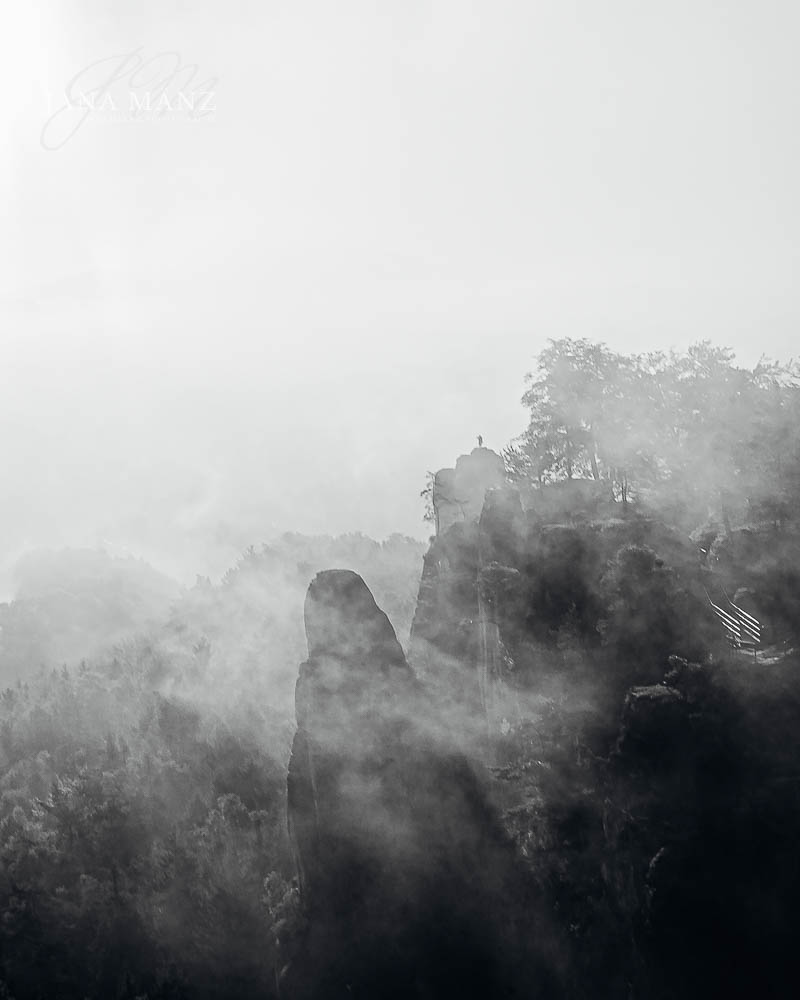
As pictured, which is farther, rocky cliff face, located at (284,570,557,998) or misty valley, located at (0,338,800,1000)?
rocky cliff face, located at (284,570,557,998)

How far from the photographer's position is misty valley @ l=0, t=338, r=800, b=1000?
41.2 metres

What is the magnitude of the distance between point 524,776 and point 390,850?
6.44 metres

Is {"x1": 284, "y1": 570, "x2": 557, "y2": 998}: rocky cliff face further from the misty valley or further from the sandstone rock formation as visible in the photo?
the sandstone rock formation

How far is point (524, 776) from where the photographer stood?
45.8 metres

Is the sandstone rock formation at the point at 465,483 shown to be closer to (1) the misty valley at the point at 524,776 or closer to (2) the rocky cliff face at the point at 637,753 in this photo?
(1) the misty valley at the point at 524,776

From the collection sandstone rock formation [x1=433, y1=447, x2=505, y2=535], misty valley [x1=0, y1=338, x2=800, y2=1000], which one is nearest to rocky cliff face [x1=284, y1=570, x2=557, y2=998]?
misty valley [x1=0, y1=338, x2=800, y2=1000]

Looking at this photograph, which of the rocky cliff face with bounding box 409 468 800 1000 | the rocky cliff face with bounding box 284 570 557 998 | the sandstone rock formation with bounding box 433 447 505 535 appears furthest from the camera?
the sandstone rock formation with bounding box 433 447 505 535

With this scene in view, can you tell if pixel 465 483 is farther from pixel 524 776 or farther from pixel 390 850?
pixel 390 850

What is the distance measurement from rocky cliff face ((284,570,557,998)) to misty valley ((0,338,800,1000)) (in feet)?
0.32

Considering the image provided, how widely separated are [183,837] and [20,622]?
7664cm

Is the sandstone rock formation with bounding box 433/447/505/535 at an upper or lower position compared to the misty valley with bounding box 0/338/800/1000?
upper

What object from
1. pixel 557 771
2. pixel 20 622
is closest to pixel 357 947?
pixel 557 771

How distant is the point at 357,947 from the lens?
43.9m

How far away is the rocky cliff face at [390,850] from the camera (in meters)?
43.5
